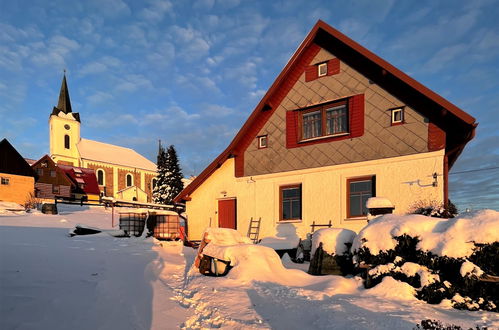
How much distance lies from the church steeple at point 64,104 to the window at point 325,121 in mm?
64827

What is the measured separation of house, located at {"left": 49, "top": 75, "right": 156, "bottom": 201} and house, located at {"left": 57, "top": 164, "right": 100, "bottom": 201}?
22.6ft

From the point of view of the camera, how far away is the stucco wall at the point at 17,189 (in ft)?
107

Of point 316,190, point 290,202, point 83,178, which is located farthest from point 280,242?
point 83,178

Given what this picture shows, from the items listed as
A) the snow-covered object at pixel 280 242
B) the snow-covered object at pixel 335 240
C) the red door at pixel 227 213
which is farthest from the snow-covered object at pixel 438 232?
the red door at pixel 227 213

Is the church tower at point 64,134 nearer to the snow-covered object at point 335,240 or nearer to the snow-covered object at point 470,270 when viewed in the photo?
the snow-covered object at point 335,240

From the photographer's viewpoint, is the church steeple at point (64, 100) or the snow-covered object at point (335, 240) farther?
the church steeple at point (64, 100)

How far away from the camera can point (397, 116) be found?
10.9 meters

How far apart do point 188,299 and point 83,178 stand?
4929 centimetres

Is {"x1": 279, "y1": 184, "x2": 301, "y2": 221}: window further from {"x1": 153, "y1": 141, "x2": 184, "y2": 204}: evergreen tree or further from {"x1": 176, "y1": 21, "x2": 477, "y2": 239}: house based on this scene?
{"x1": 153, "y1": 141, "x2": 184, "y2": 204}: evergreen tree

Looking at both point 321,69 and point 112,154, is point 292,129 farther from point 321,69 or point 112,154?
point 112,154

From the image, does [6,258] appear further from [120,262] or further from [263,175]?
[263,175]

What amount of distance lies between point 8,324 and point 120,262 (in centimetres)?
476

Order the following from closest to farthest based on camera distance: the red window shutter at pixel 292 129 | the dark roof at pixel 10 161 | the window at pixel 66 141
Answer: the red window shutter at pixel 292 129 → the dark roof at pixel 10 161 → the window at pixel 66 141

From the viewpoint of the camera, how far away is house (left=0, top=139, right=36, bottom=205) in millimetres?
32875
